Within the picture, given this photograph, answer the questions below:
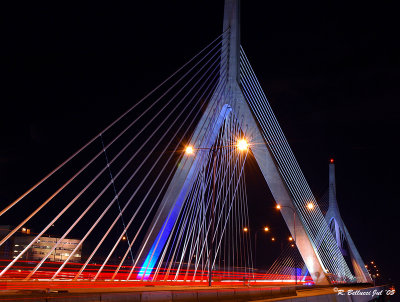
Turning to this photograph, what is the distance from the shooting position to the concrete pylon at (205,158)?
59.6 ft

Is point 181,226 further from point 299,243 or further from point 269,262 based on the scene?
point 269,262

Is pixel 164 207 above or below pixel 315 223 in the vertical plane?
below

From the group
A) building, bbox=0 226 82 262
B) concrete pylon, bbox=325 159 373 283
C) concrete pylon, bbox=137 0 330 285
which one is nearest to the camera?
concrete pylon, bbox=137 0 330 285

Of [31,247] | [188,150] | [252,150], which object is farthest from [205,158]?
[31,247]

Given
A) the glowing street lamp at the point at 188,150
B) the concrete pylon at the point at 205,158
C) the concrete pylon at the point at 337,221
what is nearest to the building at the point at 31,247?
the concrete pylon at the point at 205,158

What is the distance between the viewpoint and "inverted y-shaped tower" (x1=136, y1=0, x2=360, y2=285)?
18.4 metres

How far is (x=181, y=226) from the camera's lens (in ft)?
60.5

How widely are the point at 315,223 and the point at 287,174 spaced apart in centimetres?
771

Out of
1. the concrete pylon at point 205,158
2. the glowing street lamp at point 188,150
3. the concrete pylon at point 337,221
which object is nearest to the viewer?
the concrete pylon at point 205,158

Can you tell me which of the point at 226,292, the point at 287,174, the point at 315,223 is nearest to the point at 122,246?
the point at 315,223

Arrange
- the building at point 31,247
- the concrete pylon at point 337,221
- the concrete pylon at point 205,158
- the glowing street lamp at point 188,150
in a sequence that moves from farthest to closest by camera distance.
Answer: the concrete pylon at point 337,221 → the building at point 31,247 → the glowing street lamp at point 188,150 → the concrete pylon at point 205,158

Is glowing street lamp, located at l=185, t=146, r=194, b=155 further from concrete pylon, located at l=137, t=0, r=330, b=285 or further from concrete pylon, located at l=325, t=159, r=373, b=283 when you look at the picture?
concrete pylon, located at l=325, t=159, r=373, b=283

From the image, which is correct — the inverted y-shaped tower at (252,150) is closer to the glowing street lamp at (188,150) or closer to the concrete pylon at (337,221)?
the glowing street lamp at (188,150)

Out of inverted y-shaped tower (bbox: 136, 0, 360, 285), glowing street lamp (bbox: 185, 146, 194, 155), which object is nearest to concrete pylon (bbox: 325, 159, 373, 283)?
inverted y-shaped tower (bbox: 136, 0, 360, 285)
